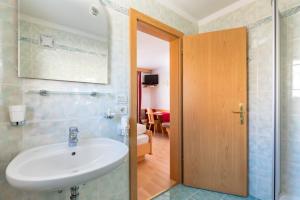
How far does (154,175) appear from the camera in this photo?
2.35 metres

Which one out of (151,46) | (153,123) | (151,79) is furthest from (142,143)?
(151,79)

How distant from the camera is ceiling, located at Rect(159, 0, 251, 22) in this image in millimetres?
1841

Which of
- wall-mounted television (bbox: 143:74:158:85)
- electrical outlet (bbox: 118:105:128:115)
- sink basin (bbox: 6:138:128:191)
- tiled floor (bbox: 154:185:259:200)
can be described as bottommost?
tiled floor (bbox: 154:185:259:200)

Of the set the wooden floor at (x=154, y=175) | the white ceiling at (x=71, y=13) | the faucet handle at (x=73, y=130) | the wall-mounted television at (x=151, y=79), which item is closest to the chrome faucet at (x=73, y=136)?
the faucet handle at (x=73, y=130)

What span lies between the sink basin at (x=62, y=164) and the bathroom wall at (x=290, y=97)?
158 cm

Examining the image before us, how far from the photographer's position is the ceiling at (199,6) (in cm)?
184

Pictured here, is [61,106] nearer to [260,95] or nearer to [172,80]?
[172,80]

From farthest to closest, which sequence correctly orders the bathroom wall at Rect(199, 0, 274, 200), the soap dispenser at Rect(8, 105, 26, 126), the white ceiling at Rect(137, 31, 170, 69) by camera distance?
1. the white ceiling at Rect(137, 31, 170, 69)
2. the bathroom wall at Rect(199, 0, 274, 200)
3. the soap dispenser at Rect(8, 105, 26, 126)

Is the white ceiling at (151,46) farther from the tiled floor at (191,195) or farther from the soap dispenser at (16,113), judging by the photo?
the tiled floor at (191,195)

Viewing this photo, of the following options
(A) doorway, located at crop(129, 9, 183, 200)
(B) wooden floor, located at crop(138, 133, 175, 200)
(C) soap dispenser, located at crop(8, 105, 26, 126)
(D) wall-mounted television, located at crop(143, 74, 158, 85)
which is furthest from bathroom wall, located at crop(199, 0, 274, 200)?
(D) wall-mounted television, located at crop(143, 74, 158, 85)

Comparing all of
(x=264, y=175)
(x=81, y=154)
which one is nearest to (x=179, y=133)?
(x=264, y=175)

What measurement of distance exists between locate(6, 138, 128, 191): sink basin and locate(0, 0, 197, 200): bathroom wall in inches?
4.1

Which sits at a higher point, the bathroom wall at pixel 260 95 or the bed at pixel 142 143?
the bathroom wall at pixel 260 95

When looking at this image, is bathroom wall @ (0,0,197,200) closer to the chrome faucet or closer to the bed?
the chrome faucet
